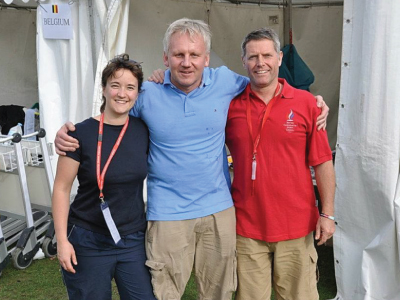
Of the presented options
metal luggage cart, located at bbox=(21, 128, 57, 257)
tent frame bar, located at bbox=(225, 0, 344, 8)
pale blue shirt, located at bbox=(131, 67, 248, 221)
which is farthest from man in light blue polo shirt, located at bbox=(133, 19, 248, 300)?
tent frame bar, located at bbox=(225, 0, 344, 8)

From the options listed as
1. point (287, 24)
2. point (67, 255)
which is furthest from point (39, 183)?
point (287, 24)


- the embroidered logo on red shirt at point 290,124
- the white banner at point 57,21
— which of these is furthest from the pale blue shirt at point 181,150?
the white banner at point 57,21

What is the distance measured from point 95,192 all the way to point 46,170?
6.40 feet

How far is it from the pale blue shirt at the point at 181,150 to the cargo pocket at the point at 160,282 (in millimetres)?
210

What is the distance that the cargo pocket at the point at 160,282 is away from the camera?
2.01 meters

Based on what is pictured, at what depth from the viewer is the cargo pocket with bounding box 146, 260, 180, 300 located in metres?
2.01

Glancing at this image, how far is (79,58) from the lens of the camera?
12.2ft

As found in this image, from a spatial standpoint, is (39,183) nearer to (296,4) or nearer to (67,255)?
(67,255)

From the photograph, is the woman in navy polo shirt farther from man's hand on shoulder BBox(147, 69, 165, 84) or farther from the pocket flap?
man's hand on shoulder BBox(147, 69, 165, 84)

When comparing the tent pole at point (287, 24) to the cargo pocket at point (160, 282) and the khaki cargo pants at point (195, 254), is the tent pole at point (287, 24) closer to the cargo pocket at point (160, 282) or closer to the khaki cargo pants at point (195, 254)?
the khaki cargo pants at point (195, 254)

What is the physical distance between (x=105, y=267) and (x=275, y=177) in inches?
33.8

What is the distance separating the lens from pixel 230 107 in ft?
7.06

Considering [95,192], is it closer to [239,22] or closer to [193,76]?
[193,76]

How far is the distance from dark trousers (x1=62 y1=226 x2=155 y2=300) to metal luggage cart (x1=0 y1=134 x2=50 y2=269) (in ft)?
5.81
